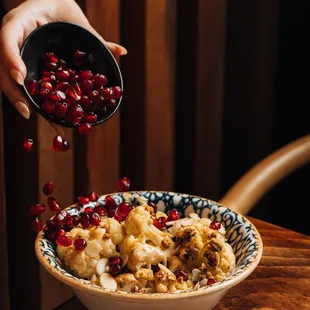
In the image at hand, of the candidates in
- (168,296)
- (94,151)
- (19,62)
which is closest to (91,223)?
(168,296)

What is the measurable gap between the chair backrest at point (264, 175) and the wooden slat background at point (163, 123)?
62 cm

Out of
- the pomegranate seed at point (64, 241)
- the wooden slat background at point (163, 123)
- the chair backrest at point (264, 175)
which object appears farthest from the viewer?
the wooden slat background at point (163, 123)

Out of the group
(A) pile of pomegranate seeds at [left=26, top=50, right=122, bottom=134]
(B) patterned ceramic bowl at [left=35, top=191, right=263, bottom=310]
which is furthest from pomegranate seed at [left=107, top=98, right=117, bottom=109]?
(B) patterned ceramic bowl at [left=35, top=191, right=263, bottom=310]

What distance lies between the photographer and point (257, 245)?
0.98 m

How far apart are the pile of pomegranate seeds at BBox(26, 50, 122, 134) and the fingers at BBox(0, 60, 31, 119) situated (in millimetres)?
42

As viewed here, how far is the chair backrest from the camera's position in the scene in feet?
4.59

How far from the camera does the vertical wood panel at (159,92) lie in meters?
2.05

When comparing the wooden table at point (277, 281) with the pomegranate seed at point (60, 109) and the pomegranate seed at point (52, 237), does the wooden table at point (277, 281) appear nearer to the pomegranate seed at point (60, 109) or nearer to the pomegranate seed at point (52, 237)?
the pomegranate seed at point (52, 237)

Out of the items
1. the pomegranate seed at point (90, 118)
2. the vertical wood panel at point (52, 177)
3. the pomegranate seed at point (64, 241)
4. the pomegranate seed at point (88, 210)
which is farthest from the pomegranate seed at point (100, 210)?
the vertical wood panel at point (52, 177)

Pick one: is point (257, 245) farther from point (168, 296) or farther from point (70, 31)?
point (70, 31)

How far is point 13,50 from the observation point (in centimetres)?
125

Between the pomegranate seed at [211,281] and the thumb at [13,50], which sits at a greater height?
the thumb at [13,50]

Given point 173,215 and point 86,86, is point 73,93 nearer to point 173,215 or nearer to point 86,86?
point 86,86

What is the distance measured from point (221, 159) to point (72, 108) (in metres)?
1.36
